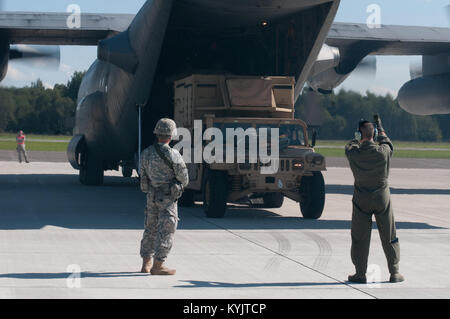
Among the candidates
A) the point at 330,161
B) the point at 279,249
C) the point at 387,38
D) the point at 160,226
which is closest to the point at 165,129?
the point at 160,226

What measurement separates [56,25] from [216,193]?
8612mm

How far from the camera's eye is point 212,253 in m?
10.1

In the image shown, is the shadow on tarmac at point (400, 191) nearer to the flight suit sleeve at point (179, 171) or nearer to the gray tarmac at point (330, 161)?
the flight suit sleeve at point (179, 171)

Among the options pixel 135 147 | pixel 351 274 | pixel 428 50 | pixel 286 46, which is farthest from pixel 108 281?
pixel 428 50

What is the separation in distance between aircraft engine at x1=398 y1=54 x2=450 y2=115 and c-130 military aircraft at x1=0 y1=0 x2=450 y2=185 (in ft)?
0.10

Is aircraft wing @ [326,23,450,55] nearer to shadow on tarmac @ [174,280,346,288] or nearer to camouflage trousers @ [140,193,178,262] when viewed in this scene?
camouflage trousers @ [140,193,178,262]

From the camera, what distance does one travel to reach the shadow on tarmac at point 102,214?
13.2m

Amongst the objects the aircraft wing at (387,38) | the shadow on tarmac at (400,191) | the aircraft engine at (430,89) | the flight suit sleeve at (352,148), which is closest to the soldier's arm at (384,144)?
the flight suit sleeve at (352,148)

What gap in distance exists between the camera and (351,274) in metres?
8.66

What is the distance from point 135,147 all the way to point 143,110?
1884mm

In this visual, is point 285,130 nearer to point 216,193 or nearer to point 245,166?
point 245,166

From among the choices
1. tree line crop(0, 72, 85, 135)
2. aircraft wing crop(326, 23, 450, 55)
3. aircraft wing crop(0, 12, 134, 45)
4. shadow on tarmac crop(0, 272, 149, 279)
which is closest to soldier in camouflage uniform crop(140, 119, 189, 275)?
shadow on tarmac crop(0, 272, 149, 279)

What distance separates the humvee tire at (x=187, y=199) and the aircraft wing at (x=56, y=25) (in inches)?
222

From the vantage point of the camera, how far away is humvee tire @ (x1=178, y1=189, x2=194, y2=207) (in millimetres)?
16375
